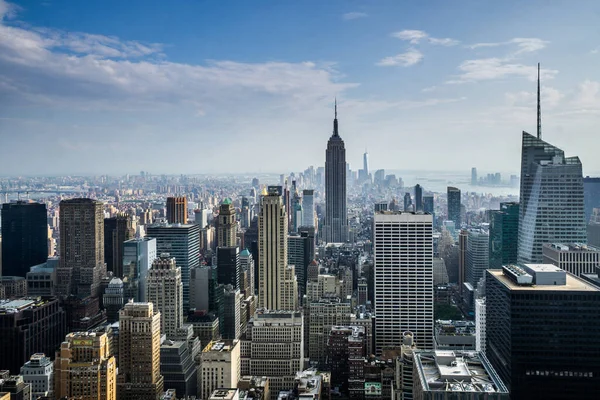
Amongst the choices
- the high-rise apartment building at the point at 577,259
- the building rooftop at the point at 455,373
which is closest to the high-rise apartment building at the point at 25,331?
the building rooftop at the point at 455,373

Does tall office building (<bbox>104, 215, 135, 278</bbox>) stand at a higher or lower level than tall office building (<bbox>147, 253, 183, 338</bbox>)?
higher

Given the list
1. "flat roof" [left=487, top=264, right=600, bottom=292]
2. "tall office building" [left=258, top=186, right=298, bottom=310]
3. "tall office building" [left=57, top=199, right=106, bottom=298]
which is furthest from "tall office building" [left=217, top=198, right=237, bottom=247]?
"flat roof" [left=487, top=264, right=600, bottom=292]

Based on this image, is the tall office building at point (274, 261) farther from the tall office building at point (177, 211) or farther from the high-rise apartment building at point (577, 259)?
the high-rise apartment building at point (577, 259)

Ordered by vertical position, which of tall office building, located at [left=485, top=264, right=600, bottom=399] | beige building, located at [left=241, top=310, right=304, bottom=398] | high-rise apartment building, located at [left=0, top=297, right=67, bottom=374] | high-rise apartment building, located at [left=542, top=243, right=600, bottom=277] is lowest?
beige building, located at [left=241, top=310, right=304, bottom=398]

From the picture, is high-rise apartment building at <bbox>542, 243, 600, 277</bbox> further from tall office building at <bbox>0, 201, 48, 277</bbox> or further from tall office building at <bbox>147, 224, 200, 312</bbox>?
tall office building at <bbox>0, 201, 48, 277</bbox>

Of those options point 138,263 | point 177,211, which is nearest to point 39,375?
point 138,263

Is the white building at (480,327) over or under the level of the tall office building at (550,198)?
under

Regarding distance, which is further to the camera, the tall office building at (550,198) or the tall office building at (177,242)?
the tall office building at (177,242)
